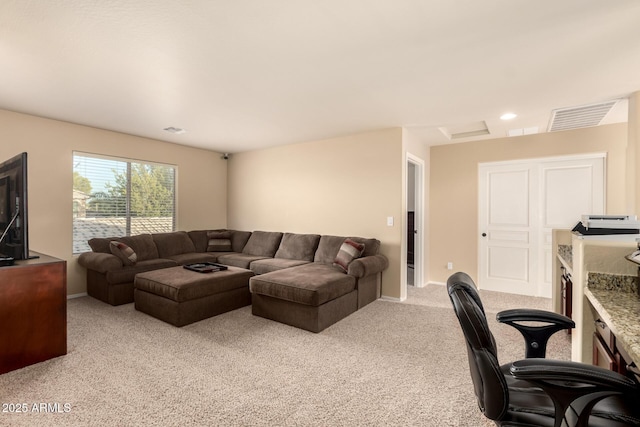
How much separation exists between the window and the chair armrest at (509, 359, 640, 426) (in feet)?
17.6

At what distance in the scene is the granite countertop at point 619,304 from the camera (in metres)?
1.14

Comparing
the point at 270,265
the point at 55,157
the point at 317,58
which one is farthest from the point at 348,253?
the point at 55,157

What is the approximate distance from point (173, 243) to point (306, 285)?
3.00m

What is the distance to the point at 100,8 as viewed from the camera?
182 cm

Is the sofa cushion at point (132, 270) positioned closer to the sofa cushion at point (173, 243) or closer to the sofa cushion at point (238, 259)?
the sofa cushion at point (173, 243)

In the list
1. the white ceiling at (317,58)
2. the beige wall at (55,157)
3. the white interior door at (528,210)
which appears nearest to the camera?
the white ceiling at (317,58)

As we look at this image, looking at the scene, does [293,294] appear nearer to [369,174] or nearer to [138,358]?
[138,358]

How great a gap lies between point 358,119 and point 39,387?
12.8 feet

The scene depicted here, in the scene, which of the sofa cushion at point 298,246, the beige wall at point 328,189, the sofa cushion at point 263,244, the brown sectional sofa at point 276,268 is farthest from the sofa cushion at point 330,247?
the sofa cushion at point 263,244

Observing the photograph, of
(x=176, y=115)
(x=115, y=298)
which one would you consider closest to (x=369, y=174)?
(x=176, y=115)

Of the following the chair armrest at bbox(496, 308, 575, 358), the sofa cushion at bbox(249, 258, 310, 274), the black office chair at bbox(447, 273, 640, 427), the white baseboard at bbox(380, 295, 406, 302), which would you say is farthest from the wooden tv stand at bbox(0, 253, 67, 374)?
the white baseboard at bbox(380, 295, 406, 302)

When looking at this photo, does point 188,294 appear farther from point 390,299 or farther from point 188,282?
point 390,299

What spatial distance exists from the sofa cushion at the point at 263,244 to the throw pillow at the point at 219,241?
14.8 inches

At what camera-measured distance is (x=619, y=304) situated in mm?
1520
